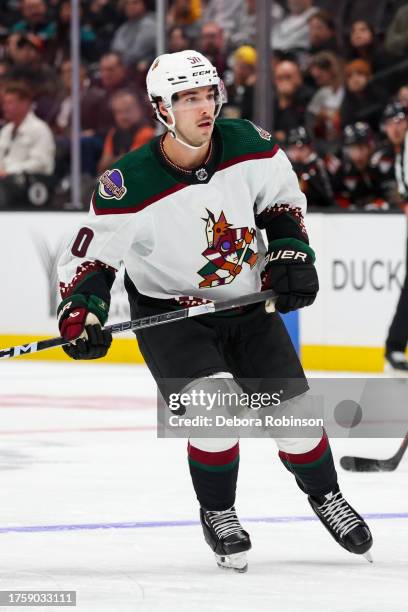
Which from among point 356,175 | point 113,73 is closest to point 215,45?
point 113,73

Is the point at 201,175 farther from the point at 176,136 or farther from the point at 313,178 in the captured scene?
the point at 313,178

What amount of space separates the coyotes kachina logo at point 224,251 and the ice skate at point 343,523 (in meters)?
0.54

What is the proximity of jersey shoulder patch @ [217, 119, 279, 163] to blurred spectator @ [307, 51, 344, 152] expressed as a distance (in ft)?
16.0

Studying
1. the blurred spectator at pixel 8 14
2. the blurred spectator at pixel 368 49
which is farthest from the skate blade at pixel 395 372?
the blurred spectator at pixel 8 14

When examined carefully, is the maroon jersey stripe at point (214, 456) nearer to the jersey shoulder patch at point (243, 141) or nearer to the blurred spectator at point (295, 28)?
the jersey shoulder patch at point (243, 141)

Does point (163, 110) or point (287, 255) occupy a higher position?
point (163, 110)

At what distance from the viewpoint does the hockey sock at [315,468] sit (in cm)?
334

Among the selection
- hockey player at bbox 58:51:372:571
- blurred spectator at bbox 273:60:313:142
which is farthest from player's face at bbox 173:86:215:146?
blurred spectator at bbox 273:60:313:142

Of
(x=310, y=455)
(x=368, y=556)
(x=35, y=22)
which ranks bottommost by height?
(x=368, y=556)

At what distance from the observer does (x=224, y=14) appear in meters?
9.12

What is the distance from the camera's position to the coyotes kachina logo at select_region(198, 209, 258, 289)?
→ 3334 millimetres

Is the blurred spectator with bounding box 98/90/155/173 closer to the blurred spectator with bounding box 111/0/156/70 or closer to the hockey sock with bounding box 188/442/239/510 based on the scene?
the blurred spectator with bounding box 111/0/156/70

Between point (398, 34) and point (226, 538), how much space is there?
17.7 ft

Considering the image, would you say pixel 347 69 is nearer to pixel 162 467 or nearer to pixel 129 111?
pixel 129 111
